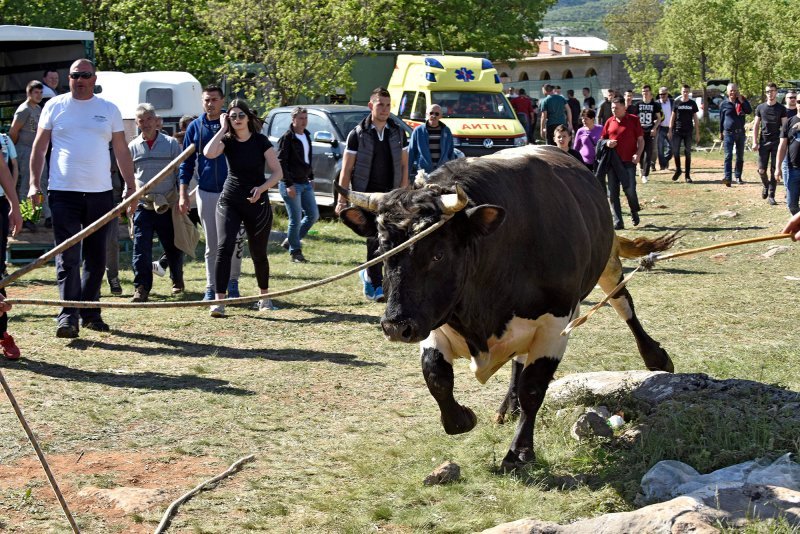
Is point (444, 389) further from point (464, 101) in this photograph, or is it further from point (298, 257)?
point (464, 101)

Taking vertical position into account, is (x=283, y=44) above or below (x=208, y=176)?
above

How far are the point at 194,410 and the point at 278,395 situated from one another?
0.72 meters

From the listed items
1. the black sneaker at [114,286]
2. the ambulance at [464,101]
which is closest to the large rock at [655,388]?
the black sneaker at [114,286]

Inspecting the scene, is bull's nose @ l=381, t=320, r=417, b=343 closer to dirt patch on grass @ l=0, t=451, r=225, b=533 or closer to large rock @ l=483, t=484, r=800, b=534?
large rock @ l=483, t=484, r=800, b=534

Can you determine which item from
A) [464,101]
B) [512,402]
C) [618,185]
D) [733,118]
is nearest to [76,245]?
[512,402]

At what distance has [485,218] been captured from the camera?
5.77 metres

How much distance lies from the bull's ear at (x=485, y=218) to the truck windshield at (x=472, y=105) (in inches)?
681

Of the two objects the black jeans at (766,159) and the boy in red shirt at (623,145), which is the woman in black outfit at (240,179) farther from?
the black jeans at (766,159)

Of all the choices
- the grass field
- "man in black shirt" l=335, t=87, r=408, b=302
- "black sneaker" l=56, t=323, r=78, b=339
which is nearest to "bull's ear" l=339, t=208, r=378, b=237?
the grass field

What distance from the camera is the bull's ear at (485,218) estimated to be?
5719mm

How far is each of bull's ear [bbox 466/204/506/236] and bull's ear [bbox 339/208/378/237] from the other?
2.14 feet

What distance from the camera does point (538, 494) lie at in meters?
5.66

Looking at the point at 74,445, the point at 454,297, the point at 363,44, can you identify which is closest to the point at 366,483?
the point at 454,297

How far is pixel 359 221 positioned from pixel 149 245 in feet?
Answer: 19.5
